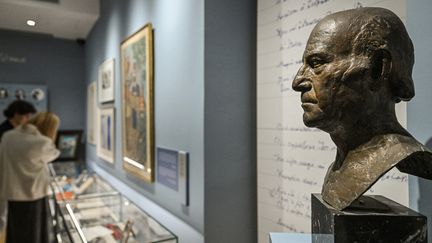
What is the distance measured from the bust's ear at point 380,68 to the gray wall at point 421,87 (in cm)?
24

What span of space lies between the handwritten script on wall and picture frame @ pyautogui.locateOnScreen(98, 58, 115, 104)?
80.3 inches

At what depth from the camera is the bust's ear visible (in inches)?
24.2

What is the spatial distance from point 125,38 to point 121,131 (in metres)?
0.88

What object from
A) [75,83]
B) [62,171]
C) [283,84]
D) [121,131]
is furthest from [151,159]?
[75,83]

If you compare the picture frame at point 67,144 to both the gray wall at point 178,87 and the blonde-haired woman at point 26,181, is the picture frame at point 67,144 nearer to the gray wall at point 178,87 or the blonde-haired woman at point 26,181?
the blonde-haired woman at point 26,181

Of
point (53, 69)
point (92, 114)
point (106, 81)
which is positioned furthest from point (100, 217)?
point (53, 69)

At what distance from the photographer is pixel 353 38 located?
0.63 metres

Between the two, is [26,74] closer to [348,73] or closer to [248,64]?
[248,64]

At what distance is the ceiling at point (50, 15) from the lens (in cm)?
320

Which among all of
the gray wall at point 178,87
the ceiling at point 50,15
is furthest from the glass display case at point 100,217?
the ceiling at point 50,15

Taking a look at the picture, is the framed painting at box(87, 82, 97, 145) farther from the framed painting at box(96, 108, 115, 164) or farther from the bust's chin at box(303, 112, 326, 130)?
the bust's chin at box(303, 112, 326, 130)

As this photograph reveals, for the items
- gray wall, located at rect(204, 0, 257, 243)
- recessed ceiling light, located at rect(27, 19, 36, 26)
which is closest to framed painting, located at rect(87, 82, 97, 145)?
→ recessed ceiling light, located at rect(27, 19, 36, 26)

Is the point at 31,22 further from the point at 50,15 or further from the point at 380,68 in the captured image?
the point at 380,68

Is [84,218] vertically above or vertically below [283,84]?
below
